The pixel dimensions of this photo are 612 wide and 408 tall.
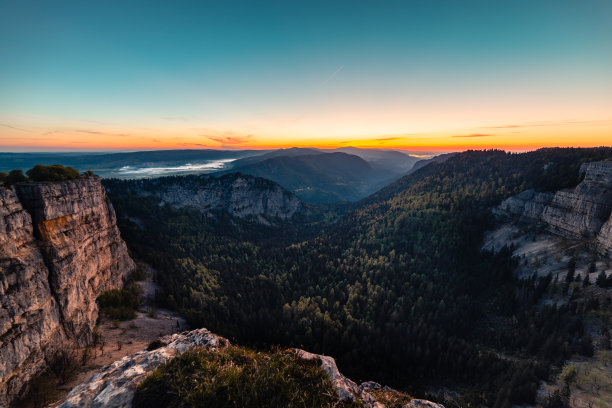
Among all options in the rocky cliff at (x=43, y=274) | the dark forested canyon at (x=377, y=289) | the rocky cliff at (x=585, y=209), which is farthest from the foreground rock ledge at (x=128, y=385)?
the rocky cliff at (x=585, y=209)

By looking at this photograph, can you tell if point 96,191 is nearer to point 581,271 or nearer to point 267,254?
point 267,254

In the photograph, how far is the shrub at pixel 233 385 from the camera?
16.5 m

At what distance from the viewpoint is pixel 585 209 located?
77.3 metres

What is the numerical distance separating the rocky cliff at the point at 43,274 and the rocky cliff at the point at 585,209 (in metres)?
133

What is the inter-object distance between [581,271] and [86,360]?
127144mm

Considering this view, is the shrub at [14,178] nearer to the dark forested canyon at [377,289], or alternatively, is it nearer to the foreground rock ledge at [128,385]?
the dark forested canyon at [377,289]

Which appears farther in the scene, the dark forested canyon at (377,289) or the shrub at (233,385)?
the dark forested canyon at (377,289)

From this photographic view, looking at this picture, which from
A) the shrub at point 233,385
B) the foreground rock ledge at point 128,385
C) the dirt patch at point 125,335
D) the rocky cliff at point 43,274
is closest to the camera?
the shrub at point 233,385

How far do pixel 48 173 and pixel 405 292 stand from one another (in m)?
120

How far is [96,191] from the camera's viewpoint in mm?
57969

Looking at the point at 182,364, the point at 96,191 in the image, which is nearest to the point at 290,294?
the point at 96,191

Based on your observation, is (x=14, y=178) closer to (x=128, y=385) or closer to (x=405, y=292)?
(x=128, y=385)

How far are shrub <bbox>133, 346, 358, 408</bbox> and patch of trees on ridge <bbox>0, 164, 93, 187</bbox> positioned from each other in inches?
1686

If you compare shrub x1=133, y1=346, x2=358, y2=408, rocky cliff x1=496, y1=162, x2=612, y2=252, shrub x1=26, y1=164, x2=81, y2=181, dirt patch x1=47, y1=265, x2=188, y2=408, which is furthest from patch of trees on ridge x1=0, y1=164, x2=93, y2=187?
rocky cliff x1=496, y1=162, x2=612, y2=252
